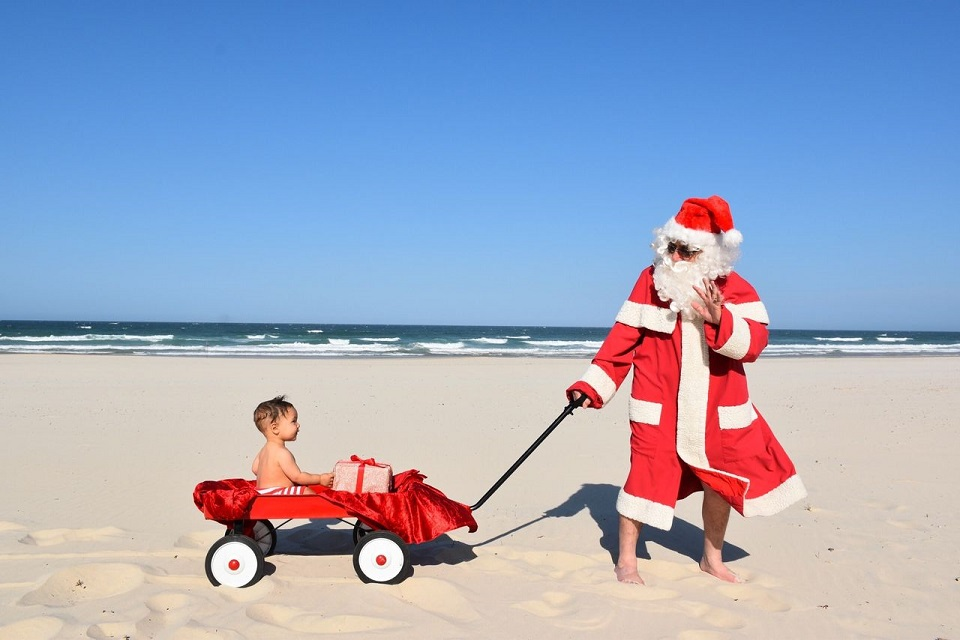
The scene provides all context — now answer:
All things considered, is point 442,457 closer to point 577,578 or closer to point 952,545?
point 577,578

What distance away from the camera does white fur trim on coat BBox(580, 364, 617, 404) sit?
3.83 m

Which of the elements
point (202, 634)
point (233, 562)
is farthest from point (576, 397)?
point (202, 634)

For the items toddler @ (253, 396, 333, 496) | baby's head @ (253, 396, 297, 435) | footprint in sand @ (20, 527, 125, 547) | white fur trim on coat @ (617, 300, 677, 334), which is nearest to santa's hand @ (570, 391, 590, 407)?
white fur trim on coat @ (617, 300, 677, 334)

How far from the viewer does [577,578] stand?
3801mm

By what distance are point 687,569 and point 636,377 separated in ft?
3.59

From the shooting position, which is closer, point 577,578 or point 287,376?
point 577,578

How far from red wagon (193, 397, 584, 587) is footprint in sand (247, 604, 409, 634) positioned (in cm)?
33

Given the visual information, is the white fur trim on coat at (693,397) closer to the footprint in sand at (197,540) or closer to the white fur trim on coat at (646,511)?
the white fur trim on coat at (646,511)

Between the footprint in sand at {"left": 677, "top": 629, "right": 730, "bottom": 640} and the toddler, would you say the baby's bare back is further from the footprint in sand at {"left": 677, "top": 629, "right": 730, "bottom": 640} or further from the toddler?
the footprint in sand at {"left": 677, "top": 629, "right": 730, "bottom": 640}

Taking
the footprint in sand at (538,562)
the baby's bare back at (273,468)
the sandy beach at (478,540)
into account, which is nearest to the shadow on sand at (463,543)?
the sandy beach at (478,540)

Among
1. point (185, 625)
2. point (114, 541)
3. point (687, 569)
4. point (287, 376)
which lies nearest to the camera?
point (185, 625)

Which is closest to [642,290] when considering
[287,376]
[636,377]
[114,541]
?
[636,377]

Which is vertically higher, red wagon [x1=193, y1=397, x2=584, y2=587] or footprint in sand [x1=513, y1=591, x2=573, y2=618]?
red wagon [x1=193, y1=397, x2=584, y2=587]

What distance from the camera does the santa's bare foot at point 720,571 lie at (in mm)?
3840
